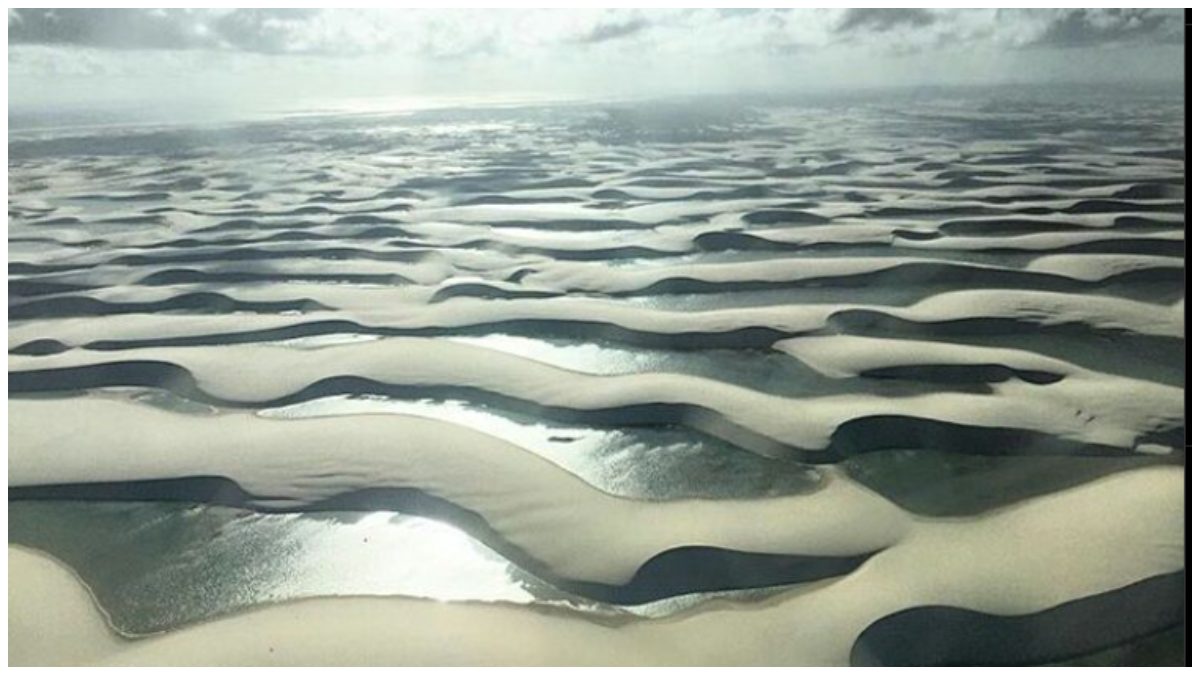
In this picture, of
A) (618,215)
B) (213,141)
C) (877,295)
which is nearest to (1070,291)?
(877,295)

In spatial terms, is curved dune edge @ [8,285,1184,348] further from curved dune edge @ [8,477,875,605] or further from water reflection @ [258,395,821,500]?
curved dune edge @ [8,477,875,605]

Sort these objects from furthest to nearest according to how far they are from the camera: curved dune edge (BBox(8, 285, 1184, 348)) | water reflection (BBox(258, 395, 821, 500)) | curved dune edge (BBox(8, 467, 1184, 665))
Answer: curved dune edge (BBox(8, 285, 1184, 348)) → water reflection (BBox(258, 395, 821, 500)) → curved dune edge (BBox(8, 467, 1184, 665))

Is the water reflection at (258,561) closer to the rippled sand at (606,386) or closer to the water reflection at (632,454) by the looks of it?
the rippled sand at (606,386)

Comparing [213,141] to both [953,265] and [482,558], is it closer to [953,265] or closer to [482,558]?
[482,558]

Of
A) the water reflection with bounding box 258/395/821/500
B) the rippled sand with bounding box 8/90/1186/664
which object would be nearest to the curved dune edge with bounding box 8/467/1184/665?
the rippled sand with bounding box 8/90/1186/664

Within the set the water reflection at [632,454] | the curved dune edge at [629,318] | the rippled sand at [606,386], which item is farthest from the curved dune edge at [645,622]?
the curved dune edge at [629,318]

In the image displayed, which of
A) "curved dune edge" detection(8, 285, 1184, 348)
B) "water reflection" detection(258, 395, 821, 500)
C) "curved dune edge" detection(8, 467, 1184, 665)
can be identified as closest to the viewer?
"curved dune edge" detection(8, 467, 1184, 665)
